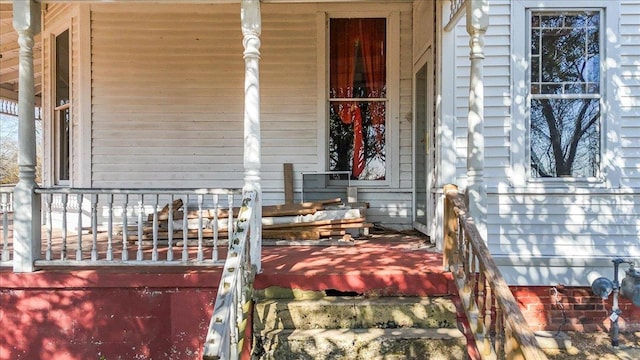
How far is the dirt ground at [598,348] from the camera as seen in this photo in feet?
14.6

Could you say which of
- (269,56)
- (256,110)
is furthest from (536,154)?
(269,56)

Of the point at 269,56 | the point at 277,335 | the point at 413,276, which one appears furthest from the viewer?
the point at 269,56

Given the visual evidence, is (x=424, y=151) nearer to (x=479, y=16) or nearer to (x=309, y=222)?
(x=309, y=222)

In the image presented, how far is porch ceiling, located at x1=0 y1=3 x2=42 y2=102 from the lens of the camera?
23.9 ft

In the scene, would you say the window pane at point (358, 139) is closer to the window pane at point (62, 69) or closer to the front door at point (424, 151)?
the front door at point (424, 151)

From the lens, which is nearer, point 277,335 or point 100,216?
point 277,335

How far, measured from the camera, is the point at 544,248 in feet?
16.5

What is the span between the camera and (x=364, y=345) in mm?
3424

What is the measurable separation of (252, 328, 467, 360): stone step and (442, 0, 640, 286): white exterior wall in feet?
5.94

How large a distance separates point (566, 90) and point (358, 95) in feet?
8.11

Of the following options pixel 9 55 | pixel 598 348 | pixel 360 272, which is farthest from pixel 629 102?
pixel 9 55

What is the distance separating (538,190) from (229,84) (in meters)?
4.02

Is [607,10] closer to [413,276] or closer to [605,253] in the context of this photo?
[605,253]

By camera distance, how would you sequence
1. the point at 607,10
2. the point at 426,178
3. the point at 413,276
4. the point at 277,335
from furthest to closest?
the point at 426,178, the point at 607,10, the point at 413,276, the point at 277,335
